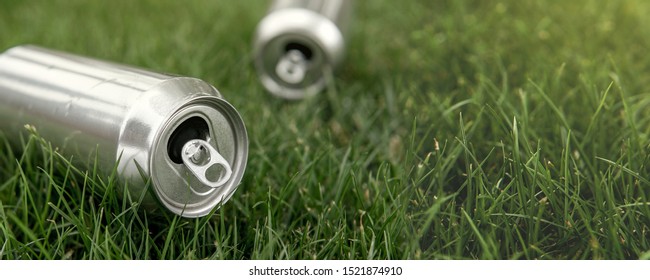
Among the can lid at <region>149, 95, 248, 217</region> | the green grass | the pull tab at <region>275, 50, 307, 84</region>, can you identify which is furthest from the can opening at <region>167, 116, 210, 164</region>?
the pull tab at <region>275, 50, 307, 84</region>

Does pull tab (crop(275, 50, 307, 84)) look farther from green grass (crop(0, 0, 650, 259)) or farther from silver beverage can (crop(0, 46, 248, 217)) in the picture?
silver beverage can (crop(0, 46, 248, 217))

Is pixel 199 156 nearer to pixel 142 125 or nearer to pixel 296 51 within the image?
pixel 142 125

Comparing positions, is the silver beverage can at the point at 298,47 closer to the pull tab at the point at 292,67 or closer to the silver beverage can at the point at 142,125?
the pull tab at the point at 292,67

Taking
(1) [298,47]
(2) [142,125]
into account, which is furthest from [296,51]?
(2) [142,125]

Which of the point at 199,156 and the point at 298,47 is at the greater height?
the point at 298,47
